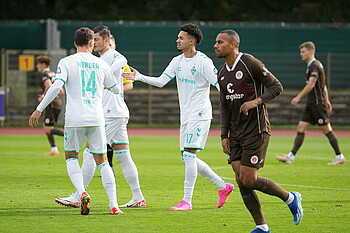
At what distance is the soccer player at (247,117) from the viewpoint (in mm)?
8109

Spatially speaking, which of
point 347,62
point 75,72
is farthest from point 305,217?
point 347,62

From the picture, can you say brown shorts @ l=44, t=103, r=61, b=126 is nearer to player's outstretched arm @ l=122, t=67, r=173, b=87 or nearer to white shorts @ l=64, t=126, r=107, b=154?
player's outstretched arm @ l=122, t=67, r=173, b=87

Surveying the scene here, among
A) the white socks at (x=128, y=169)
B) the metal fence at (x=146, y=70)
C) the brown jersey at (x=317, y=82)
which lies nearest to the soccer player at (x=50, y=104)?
the brown jersey at (x=317, y=82)

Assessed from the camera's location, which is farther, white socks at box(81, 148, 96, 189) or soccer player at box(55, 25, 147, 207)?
white socks at box(81, 148, 96, 189)

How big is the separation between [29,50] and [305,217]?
2221cm

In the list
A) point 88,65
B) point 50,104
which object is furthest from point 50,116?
point 88,65

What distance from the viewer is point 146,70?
3042cm

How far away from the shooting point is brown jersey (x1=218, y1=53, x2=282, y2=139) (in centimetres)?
817

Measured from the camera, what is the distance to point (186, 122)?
1026 centimetres

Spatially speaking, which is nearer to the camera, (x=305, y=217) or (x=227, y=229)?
(x=227, y=229)

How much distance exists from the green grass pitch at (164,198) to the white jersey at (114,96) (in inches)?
49.5

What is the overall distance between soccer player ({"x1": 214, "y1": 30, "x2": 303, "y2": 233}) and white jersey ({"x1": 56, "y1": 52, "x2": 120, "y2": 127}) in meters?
1.74

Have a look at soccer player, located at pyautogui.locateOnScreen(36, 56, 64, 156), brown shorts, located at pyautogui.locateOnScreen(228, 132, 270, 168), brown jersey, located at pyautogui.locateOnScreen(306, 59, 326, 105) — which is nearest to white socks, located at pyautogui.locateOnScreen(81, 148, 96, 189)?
brown shorts, located at pyautogui.locateOnScreen(228, 132, 270, 168)

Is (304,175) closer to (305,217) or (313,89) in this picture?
(313,89)
